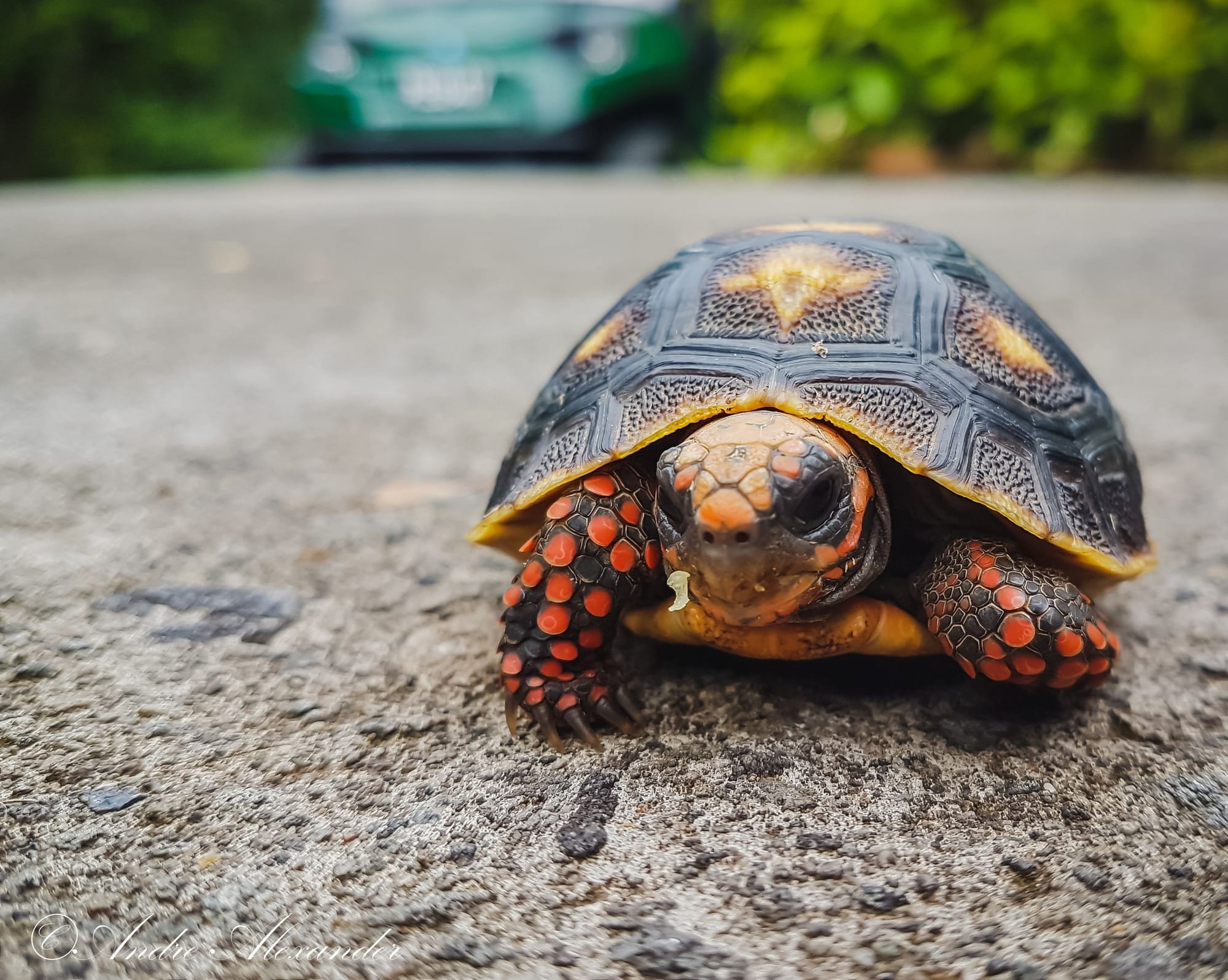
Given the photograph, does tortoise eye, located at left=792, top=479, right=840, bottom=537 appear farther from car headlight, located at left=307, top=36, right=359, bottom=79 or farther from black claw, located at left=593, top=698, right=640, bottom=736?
car headlight, located at left=307, top=36, right=359, bottom=79

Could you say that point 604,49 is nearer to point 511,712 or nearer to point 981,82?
point 981,82

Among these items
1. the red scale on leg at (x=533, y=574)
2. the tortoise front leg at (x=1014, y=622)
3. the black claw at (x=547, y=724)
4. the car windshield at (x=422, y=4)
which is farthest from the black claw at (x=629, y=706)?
the car windshield at (x=422, y=4)

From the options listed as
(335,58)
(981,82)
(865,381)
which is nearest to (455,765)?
(865,381)

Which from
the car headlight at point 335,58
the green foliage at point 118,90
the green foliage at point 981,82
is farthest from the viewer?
the green foliage at point 118,90

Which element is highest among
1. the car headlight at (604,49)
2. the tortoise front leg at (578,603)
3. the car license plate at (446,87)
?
the car headlight at (604,49)

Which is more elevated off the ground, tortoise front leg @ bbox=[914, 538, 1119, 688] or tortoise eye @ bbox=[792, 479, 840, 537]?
tortoise eye @ bbox=[792, 479, 840, 537]

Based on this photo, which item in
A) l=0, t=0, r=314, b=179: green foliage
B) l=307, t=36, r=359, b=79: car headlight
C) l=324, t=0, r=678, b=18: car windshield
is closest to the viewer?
l=324, t=0, r=678, b=18: car windshield

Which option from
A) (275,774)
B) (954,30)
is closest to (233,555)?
(275,774)

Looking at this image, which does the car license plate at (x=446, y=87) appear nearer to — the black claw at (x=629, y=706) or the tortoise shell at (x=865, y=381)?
the tortoise shell at (x=865, y=381)

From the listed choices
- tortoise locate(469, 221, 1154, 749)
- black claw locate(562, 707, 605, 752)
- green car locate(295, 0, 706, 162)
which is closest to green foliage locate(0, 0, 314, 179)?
green car locate(295, 0, 706, 162)
